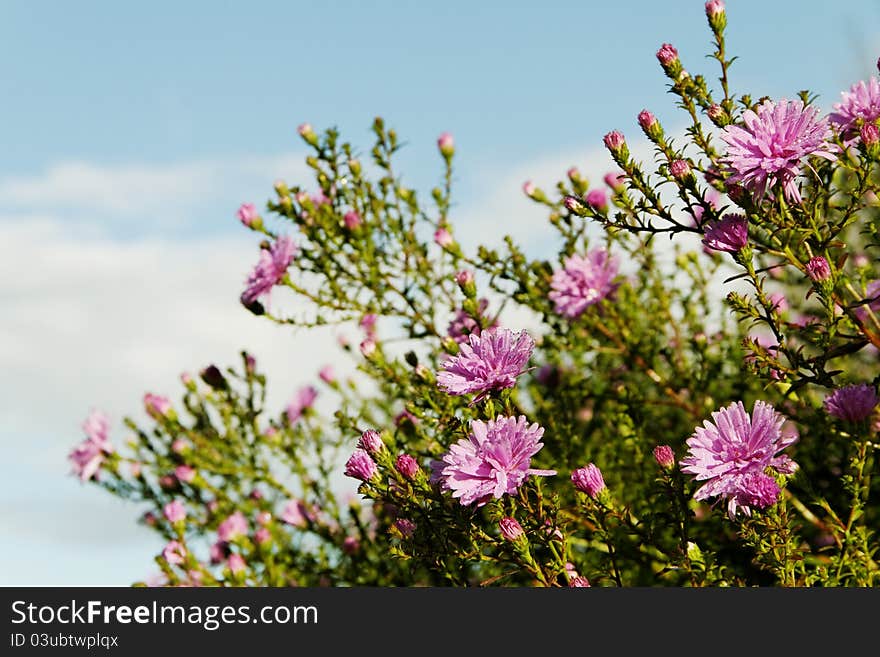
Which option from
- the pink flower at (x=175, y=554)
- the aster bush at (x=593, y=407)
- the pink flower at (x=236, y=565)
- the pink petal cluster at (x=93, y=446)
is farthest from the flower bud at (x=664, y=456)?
the pink petal cluster at (x=93, y=446)

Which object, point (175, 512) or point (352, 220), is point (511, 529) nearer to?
point (352, 220)

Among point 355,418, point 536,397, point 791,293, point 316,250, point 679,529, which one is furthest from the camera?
point 791,293

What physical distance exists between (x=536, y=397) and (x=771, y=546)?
1433 millimetres

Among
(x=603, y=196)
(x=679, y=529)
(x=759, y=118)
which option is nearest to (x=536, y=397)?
(x=603, y=196)

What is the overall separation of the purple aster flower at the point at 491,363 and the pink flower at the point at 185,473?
1741 mm

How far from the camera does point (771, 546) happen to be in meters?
1.67

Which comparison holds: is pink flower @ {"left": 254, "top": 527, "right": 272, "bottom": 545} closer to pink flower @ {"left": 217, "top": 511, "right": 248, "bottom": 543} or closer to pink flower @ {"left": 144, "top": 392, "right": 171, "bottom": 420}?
pink flower @ {"left": 217, "top": 511, "right": 248, "bottom": 543}

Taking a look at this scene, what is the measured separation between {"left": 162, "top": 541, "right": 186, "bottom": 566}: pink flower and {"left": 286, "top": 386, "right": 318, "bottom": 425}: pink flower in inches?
27.6

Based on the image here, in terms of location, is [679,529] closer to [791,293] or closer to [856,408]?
[856,408]

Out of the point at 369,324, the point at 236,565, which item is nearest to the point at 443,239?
the point at 369,324

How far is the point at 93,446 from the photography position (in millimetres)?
3396

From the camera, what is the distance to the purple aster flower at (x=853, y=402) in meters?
1.85

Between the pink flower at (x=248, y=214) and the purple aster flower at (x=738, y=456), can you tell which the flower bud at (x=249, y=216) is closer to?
the pink flower at (x=248, y=214)

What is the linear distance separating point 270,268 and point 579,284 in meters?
0.90
